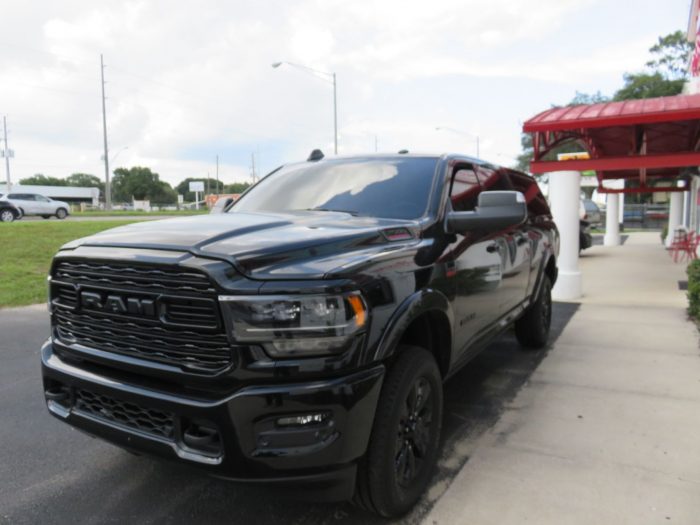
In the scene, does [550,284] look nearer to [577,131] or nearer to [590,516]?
[590,516]

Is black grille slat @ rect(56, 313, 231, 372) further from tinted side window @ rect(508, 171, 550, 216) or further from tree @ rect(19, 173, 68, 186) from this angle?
tree @ rect(19, 173, 68, 186)

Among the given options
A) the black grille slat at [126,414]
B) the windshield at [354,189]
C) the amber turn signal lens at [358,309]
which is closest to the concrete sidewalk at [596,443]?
the amber turn signal lens at [358,309]

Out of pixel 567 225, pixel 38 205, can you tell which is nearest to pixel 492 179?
pixel 567 225

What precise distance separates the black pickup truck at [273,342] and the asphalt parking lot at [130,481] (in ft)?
1.11

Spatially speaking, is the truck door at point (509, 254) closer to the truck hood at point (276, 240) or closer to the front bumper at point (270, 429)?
the truck hood at point (276, 240)

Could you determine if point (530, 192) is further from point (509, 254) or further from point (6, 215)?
point (6, 215)

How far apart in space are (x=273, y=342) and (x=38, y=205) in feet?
107

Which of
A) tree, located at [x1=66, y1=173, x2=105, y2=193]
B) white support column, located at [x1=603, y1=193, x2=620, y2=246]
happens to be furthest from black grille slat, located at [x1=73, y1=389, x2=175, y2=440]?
tree, located at [x1=66, y1=173, x2=105, y2=193]

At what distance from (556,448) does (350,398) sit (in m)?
1.96

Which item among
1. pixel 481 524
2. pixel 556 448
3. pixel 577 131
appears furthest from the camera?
pixel 577 131

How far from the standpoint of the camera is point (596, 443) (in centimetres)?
363

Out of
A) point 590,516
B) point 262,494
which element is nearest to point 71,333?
point 262,494

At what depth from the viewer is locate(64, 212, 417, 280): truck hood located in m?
2.33

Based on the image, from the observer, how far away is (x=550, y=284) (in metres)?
6.24
